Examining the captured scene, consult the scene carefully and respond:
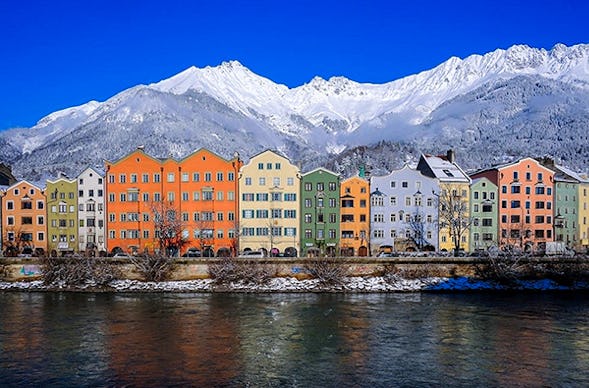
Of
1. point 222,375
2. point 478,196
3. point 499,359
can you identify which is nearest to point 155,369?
point 222,375

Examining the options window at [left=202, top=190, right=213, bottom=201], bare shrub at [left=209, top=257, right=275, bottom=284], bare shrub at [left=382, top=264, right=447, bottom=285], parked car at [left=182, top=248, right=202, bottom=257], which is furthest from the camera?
window at [left=202, top=190, right=213, bottom=201]

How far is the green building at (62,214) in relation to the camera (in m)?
78.2

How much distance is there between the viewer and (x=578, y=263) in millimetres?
63062

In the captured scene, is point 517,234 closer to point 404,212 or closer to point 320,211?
point 404,212

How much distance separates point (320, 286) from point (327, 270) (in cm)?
202

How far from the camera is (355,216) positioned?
75688 mm

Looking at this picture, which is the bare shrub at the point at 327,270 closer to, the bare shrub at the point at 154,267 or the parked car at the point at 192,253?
the bare shrub at the point at 154,267

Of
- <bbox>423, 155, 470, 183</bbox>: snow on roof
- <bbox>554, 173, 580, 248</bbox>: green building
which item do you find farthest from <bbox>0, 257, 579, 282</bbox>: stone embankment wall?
<bbox>554, 173, 580, 248</bbox>: green building

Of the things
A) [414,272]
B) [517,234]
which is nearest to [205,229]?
[414,272]

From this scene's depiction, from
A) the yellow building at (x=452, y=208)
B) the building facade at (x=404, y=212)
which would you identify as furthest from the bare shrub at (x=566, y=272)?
the building facade at (x=404, y=212)

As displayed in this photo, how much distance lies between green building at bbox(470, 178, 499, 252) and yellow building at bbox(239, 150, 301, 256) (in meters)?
22.0

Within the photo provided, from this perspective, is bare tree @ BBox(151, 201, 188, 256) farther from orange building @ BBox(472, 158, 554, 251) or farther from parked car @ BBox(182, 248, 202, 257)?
orange building @ BBox(472, 158, 554, 251)

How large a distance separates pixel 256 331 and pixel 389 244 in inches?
1531

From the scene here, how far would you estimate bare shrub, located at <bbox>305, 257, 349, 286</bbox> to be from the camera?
60.4 m
